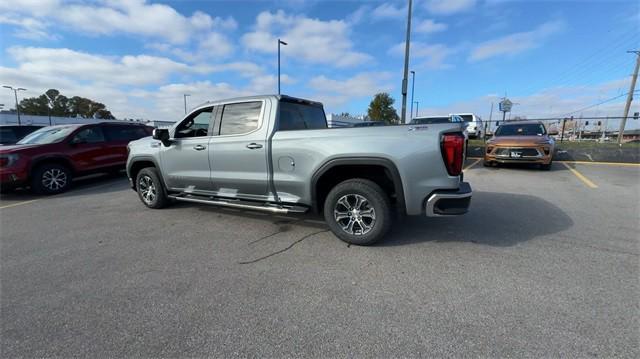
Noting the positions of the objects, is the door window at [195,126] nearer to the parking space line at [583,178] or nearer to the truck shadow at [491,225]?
the truck shadow at [491,225]

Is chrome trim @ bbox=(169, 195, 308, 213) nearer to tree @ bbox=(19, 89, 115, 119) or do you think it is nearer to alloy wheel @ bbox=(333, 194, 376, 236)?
alloy wheel @ bbox=(333, 194, 376, 236)

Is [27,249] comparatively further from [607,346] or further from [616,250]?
[616,250]

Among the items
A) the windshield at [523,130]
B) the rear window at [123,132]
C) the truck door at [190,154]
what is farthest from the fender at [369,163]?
the windshield at [523,130]

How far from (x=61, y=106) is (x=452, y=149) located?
110587 millimetres

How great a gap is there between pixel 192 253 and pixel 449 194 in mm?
3016

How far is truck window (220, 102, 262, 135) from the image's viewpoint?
4.21 meters

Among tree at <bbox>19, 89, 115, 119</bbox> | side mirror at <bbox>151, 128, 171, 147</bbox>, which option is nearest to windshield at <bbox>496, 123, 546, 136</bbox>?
side mirror at <bbox>151, 128, 171, 147</bbox>

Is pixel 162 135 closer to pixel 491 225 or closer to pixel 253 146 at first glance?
pixel 253 146

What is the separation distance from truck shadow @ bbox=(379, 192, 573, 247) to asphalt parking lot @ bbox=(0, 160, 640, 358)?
3 cm

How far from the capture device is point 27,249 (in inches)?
150

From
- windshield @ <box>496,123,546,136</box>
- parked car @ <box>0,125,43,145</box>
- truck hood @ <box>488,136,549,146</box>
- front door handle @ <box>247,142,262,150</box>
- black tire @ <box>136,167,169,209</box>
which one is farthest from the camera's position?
parked car @ <box>0,125,43,145</box>

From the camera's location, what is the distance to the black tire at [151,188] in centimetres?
532

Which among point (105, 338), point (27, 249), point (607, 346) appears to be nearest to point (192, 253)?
point (105, 338)

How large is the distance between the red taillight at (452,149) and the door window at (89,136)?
8.79 metres
